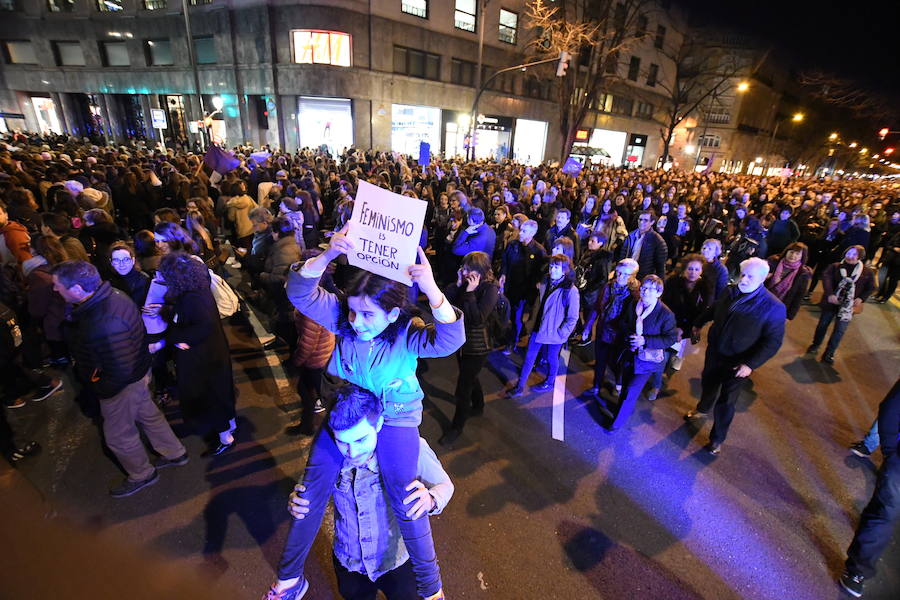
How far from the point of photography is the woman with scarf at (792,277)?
6.21m

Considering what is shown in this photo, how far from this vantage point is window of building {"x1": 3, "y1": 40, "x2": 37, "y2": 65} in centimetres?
3500

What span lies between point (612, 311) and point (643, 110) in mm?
52581

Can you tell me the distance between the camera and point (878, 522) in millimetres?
2971

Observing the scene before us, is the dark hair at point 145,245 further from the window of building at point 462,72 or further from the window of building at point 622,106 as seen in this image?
the window of building at point 622,106

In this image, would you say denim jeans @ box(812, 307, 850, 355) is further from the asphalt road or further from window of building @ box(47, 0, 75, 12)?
window of building @ box(47, 0, 75, 12)

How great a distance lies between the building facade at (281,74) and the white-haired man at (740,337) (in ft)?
71.9

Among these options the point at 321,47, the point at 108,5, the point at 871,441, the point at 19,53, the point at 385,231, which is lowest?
the point at 871,441

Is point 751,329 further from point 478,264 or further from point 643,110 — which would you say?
point 643,110

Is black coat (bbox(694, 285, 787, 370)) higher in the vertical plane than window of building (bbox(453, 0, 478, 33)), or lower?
lower

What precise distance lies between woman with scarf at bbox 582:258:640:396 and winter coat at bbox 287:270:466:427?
10.3ft

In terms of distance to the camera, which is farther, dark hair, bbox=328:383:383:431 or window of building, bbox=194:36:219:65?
window of building, bbox=194:36:219:65

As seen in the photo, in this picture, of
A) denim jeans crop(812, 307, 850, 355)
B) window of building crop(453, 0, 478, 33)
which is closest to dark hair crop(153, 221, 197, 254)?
denim jeans crop(812, 307, 850, 355)

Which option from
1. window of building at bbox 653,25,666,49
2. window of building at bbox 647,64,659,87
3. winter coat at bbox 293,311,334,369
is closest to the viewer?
winter coat at bbox 293,311,334,369

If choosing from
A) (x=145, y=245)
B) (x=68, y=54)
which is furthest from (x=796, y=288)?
(x=68, y=54)
